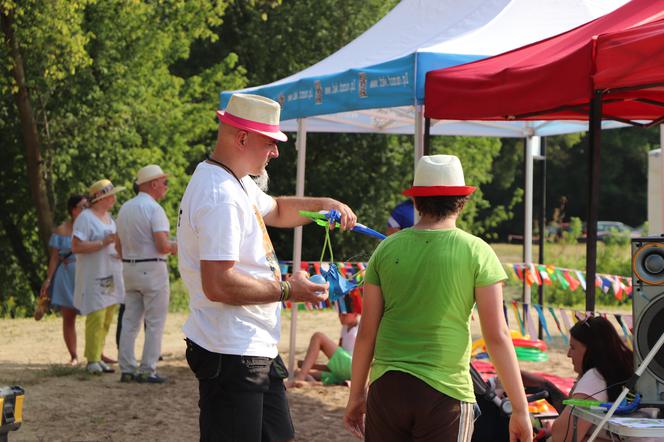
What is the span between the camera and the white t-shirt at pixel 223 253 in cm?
318

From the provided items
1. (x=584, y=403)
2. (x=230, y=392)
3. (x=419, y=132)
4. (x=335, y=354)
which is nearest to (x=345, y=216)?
(x=230, y=392)

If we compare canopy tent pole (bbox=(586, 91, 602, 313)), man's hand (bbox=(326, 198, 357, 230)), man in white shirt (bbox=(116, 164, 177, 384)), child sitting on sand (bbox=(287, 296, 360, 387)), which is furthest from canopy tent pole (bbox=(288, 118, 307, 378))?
man's hand (bbox=(326, 198, 357, 230))

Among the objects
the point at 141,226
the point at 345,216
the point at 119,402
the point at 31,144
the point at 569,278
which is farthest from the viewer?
the point at 31,144

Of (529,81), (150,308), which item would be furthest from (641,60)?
(150,308)

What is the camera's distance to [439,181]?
331 centimetres

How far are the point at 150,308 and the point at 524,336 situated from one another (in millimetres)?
3539

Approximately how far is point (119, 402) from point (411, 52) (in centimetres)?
356

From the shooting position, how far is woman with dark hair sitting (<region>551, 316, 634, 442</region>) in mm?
4320

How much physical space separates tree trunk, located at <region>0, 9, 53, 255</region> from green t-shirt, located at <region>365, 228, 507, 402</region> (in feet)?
39.1

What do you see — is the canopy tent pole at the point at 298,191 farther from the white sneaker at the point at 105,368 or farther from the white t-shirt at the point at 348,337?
the white sneaker at the point at 105,368

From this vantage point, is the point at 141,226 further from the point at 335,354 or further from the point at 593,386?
the point at 593,386

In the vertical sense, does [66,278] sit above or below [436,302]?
below

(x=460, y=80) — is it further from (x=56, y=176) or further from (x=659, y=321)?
(x=56, y=176)

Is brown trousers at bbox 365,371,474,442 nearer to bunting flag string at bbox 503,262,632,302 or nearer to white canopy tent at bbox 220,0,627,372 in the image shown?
white canopy tent at bbox 220,0,627,372
